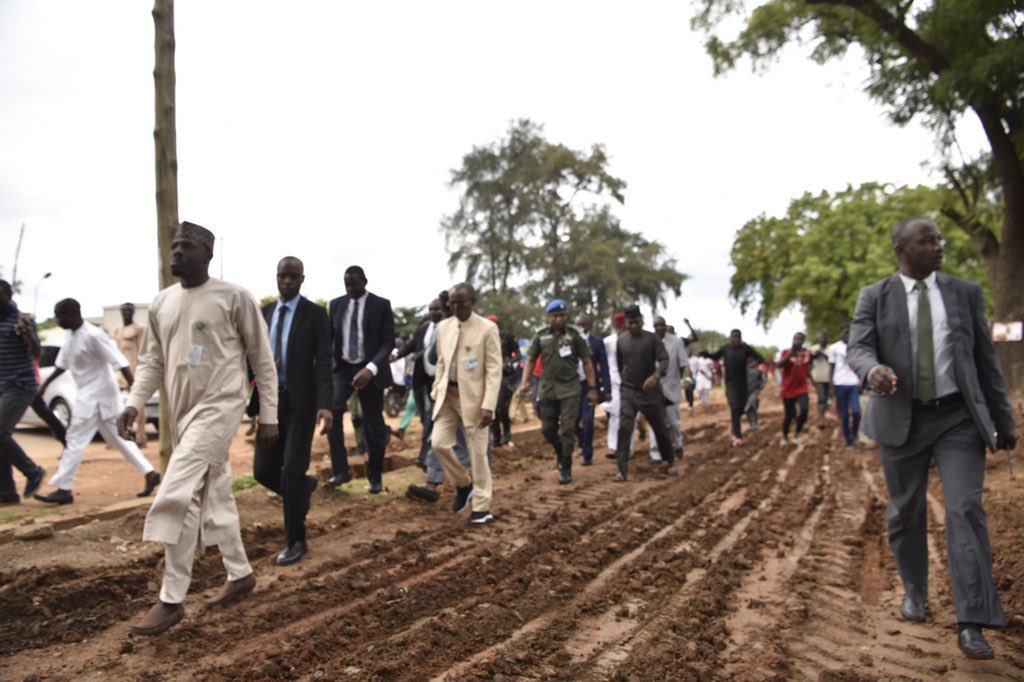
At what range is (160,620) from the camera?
150 inches

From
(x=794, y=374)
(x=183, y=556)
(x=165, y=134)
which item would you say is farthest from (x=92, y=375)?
(x=794, y=374)

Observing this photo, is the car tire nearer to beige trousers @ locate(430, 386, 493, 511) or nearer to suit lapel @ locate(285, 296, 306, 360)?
beige trousers @ locate(430, 386, 493, 511)

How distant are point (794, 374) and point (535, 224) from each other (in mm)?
24587

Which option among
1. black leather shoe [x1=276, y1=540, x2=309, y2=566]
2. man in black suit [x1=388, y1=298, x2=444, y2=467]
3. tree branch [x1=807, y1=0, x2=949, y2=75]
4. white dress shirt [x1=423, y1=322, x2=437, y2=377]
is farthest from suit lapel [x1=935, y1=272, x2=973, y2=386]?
tree branch [x1=807, y1=0, x2=949, y2=75]

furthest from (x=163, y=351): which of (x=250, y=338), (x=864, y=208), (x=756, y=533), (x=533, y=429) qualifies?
(x=864, y=208)

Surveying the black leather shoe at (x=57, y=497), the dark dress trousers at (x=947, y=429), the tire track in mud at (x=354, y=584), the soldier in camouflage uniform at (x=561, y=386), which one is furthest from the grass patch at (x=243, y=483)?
the dark dress trousers at (x=947, y=429)

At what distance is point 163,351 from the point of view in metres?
4.35

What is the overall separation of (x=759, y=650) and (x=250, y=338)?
3071 millimetres

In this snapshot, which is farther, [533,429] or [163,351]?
[533,429]

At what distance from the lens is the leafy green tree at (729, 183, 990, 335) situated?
37.2 metres

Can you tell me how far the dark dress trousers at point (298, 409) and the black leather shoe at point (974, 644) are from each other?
12.5ft

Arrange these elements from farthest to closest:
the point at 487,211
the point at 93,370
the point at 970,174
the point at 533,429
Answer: the point at 487,211, the point at 970,174, the point at 533,429, the point at 93,370

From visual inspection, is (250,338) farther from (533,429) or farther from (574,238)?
(574,238)

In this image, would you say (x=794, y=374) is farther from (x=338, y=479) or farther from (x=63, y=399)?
(x=63, y=399)
